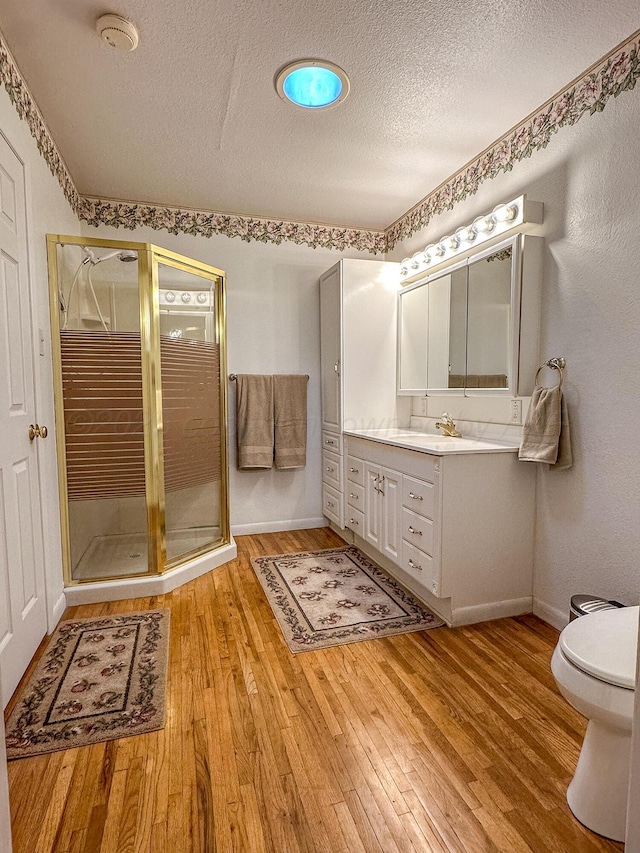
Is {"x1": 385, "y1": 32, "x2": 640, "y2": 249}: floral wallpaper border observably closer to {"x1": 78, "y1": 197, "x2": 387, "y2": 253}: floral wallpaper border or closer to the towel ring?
{"x1": 78, "y1": 197, "x2": 387, "y2": 253}: floral wallpaper border

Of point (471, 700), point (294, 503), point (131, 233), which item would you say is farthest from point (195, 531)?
point (131, 233)

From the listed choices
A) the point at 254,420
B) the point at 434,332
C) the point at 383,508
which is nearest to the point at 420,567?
the point at 383,508

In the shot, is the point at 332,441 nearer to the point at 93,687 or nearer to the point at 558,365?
the point at 558,365

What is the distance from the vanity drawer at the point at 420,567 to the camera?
2.13 meters

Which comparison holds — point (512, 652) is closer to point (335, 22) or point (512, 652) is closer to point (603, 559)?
point (603, 559)

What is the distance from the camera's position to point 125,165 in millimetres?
2578

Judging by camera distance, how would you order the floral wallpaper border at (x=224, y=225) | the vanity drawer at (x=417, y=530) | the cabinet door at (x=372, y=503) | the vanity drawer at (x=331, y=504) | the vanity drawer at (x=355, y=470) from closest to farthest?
1. the vanity drawer at (x=417, y=530)
2. the cabinet door at (x=372, y=503)
3. the vanity drawer at (x=355, y=470)
4. the floral wallpaper border at (x=224, y=225)
5. the vanity drawer at (x=331, y=504)

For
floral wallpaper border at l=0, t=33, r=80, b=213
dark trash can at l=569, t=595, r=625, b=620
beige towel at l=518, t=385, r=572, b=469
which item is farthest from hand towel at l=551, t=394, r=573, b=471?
floral wallpaper border at l=0, t=33, r=80, b=213

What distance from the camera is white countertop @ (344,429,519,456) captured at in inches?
82.4

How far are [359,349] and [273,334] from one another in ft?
2.38

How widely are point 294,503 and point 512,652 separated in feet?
6.60

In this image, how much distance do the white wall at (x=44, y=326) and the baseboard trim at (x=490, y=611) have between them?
191 cm

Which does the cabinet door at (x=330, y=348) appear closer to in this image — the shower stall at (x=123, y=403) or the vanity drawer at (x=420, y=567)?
the shower stall at (x=123, y=403)

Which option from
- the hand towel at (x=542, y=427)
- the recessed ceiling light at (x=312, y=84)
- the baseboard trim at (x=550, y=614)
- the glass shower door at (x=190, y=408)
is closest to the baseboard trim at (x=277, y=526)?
the glass shower door at (x=190, y=408)
